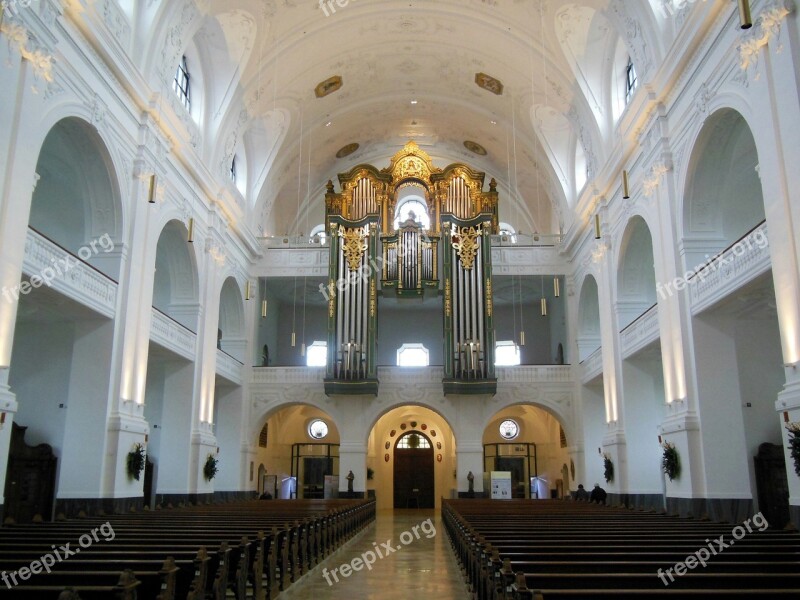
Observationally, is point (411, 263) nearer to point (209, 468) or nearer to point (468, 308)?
point (468, 308)

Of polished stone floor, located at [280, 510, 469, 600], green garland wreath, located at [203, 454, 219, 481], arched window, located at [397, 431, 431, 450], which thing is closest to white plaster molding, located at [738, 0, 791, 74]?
polished stone floor, located at [280, 510, 469, 600]

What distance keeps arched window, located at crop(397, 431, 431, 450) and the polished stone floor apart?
1437 cm

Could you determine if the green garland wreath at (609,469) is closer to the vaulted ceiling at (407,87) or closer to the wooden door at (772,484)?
the wooden door at (772,484)

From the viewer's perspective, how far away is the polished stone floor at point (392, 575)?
807 cm

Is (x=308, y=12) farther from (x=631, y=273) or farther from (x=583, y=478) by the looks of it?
(x=583, y=478)

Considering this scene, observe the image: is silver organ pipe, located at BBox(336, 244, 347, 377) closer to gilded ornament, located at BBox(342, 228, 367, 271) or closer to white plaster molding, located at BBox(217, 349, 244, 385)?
gilded ornament, located at BBox(342, 228, 367, 271)

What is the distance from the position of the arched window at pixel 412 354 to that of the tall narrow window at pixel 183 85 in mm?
13632

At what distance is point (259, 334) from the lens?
85.2ft

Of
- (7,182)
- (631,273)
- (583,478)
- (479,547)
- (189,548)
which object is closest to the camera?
(189,548)

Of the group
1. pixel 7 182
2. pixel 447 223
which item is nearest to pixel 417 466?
pixel 447 223

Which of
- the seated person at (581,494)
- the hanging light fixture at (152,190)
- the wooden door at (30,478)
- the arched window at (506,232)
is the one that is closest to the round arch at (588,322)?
the arched window at (506,232)

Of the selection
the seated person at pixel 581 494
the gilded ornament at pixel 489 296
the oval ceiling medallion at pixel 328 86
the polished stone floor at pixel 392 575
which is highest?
the oval ceiling medallion at pixel 328 86

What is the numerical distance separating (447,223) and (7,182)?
16044 millimetres

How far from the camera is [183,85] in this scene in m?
18.4
